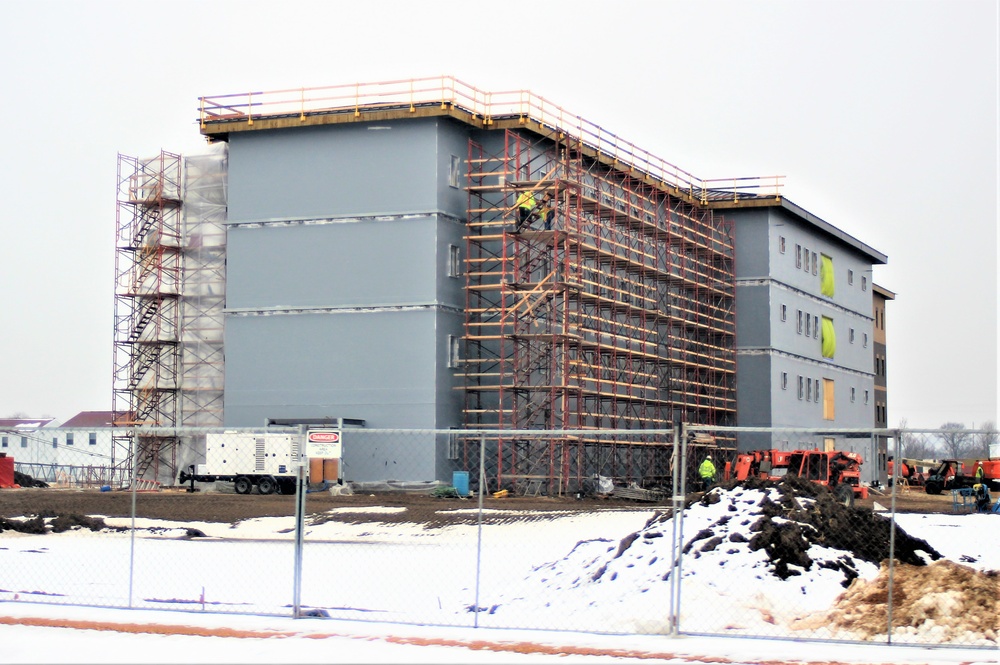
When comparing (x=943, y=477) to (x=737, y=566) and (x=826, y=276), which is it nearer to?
(x=826, y=276)

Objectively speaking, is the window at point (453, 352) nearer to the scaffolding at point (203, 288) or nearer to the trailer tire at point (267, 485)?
the trailer tire at point (267, 485)

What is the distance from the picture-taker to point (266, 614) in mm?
14773

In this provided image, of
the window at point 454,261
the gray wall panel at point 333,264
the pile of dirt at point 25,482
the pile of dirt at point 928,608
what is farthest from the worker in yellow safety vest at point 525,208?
the pile of dirt at point 928,608

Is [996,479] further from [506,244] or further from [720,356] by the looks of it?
[506,244]

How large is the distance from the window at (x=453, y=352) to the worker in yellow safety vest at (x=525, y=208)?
16.3ft

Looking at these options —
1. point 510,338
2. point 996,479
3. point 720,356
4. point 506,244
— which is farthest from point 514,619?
point 720,356

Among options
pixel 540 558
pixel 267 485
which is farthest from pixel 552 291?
pixel 540 558

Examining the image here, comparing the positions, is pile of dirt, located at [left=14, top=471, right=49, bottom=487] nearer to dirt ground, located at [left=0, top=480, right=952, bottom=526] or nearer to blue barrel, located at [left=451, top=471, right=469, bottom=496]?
dirt ground, located at [left=0, top=480, right=952, bottom=526]

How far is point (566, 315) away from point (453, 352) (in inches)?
193

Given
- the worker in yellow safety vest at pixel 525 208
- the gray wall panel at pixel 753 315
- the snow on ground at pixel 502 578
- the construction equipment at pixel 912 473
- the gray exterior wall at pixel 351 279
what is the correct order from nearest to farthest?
the snow on ground at pixel 502 578, the worker in yellow safety vest at pixel 525 208, the gray exterior wall at pixel 351 279, the gray wall panel at pixel 753 315, the construction equipment at pixel 912 473

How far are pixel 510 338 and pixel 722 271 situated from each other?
21.8 m

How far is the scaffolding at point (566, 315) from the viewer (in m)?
47.7

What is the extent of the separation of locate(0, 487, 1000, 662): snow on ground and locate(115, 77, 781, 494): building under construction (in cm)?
1887

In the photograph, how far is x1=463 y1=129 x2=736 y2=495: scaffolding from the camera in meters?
47.7
